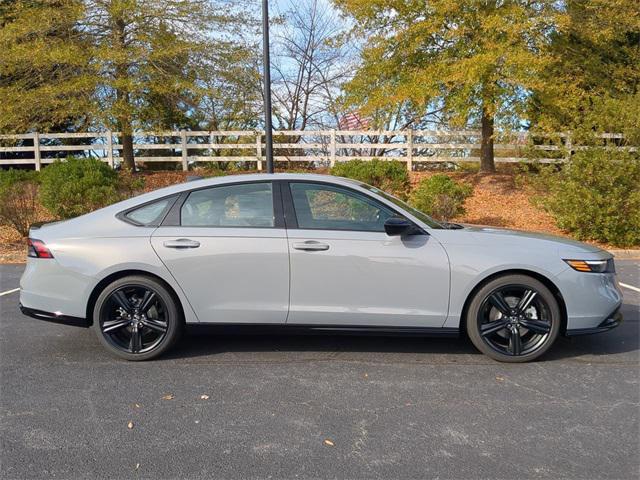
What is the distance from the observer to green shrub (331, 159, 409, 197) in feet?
42.1

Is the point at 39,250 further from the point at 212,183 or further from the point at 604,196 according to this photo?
the point at 604,196

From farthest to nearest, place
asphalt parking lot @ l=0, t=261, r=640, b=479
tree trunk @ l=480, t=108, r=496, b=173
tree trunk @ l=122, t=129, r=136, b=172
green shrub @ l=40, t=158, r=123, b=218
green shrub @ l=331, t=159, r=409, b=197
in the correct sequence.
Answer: tree trunk @ l=122, t=129, r=136, b=172 → tree trunk @ l=480, t=108, r=496, b=173 → green shrub @ l=331, t=159, r=409, b=197 → green shrub @ l=40, t=158, r=123, b=218 → asphalt parking lot @ l=0, t=261, r=640, b=479

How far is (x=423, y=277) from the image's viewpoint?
389cm

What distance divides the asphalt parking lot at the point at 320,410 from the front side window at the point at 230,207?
112cm

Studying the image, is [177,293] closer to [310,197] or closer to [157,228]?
[157,228]

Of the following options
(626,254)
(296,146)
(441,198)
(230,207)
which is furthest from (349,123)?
(230,207)

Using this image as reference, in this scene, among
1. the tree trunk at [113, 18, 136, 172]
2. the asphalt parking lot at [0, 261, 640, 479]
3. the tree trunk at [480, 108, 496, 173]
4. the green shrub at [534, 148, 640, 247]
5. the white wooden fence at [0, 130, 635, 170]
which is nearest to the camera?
the asphalt parking lot at [0, 261, 640, 479]

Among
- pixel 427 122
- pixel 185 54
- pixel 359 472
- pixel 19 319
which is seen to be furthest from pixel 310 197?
pixel 427 122

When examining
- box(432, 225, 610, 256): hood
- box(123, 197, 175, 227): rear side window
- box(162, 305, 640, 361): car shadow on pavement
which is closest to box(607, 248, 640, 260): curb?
box(162, 305, 640, 361): car shadow on pavement

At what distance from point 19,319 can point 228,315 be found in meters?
2.85

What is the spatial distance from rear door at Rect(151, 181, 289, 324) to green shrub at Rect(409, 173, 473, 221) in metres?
7.56

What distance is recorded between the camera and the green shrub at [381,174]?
12828mm

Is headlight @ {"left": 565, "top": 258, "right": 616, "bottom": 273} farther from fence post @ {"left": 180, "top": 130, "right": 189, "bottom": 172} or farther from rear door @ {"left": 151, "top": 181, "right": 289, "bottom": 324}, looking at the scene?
fence post @ {"left": 180, "top": 130, "right": 189, "bottom": 172}

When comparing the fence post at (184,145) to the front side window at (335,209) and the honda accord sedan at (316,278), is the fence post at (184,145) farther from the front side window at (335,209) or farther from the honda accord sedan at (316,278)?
the front side window at (335,209)
